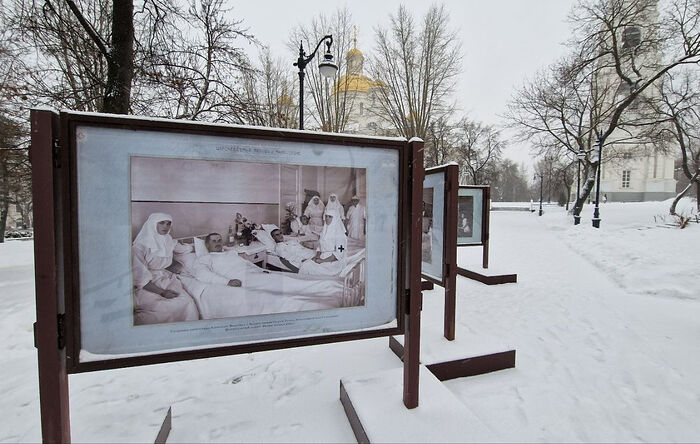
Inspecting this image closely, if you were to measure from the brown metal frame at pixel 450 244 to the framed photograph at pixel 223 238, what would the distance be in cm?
153

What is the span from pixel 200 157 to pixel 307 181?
64cm

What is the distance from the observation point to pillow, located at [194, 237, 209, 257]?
1.83 m

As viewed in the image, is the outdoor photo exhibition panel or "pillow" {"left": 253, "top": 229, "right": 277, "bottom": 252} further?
the outdoor photo exhibition panel

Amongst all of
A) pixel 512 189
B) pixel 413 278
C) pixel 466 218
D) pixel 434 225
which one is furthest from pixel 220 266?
pixel 512 189

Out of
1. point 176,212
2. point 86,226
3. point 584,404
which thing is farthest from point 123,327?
point 584,404

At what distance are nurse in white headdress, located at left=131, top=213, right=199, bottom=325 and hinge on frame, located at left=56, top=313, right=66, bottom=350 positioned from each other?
311 millimetres

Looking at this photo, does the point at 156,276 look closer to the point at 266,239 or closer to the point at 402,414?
the point at 266,239

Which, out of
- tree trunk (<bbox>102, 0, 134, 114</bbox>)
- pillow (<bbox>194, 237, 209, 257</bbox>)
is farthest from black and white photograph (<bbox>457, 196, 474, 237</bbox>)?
tree trunk (<bbox>102, 0, 134, 114</bbox>)

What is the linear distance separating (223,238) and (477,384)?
9.04 feet

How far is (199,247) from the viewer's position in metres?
1.84

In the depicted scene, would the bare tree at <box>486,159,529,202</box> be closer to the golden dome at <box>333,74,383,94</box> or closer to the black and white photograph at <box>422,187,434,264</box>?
the golden dome at <box>333,74,383,94</box>

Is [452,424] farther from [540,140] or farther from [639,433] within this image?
[540,140]

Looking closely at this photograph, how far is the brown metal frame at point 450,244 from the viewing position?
3.53 m

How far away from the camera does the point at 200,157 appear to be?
1791 millimetres
